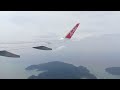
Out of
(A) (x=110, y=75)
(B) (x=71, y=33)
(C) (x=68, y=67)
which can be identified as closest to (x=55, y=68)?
(C) (x=68, y=67)
